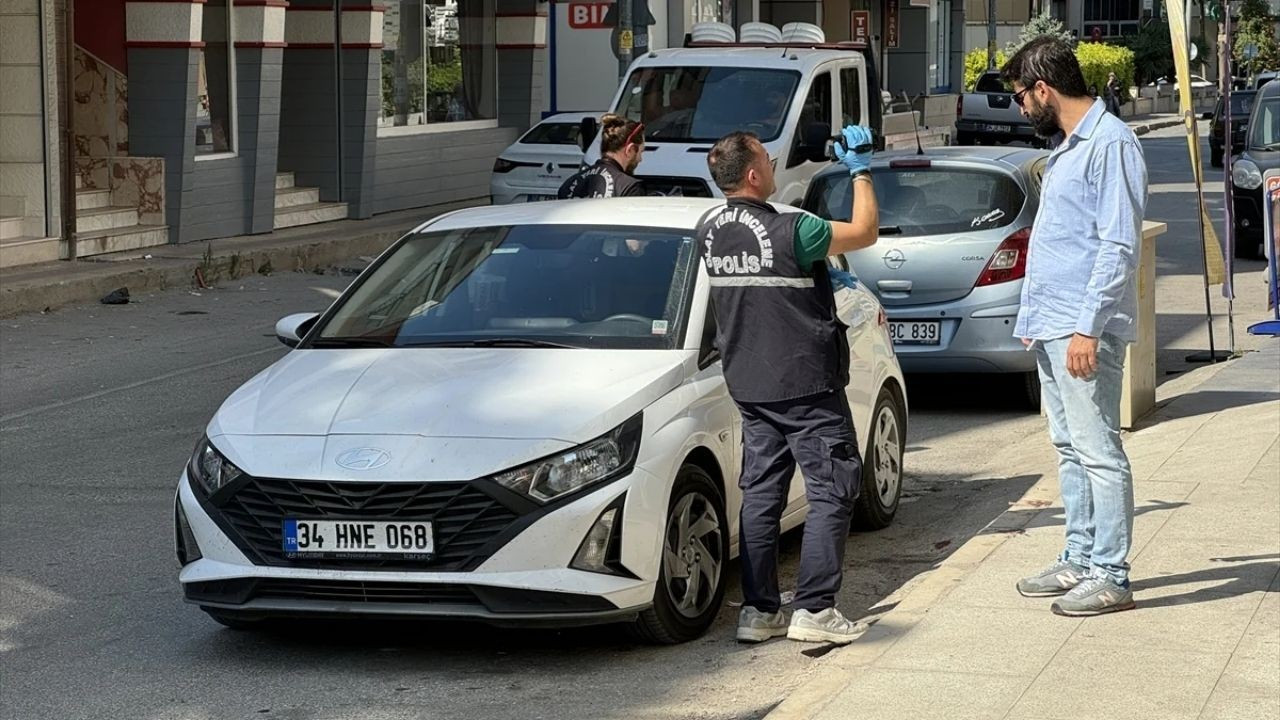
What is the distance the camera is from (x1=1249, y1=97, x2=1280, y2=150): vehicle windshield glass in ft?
69.9

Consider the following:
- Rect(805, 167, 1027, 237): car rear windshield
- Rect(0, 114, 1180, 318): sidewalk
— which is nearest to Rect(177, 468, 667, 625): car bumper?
Rect(805, 167, 1027, 237): car rear windshield

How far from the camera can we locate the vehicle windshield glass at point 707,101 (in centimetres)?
1653

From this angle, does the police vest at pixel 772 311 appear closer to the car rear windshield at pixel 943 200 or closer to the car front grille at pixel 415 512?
the car front grille at pixel 415 512

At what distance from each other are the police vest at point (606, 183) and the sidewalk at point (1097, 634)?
324 centimetres

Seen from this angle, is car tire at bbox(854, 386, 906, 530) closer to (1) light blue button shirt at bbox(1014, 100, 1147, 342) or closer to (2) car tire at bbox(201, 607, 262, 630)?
(1) light blue button shirt at bbox(1014, 100, 1147, 342)

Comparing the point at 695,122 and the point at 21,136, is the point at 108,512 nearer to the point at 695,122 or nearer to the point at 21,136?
the point at 695,122

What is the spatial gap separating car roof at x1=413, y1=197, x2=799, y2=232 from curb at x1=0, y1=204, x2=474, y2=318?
9.37m

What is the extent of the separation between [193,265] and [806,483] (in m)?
13.4

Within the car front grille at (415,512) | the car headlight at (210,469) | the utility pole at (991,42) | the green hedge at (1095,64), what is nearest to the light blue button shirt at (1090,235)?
the car front grille at (415,512)

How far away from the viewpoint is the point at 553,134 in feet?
77.8

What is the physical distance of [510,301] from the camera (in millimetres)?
7328

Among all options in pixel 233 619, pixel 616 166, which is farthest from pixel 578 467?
pixel 616 166

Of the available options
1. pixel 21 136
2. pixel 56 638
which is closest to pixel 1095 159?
pixel 56 638

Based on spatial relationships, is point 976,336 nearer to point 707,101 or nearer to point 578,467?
point 578,467
